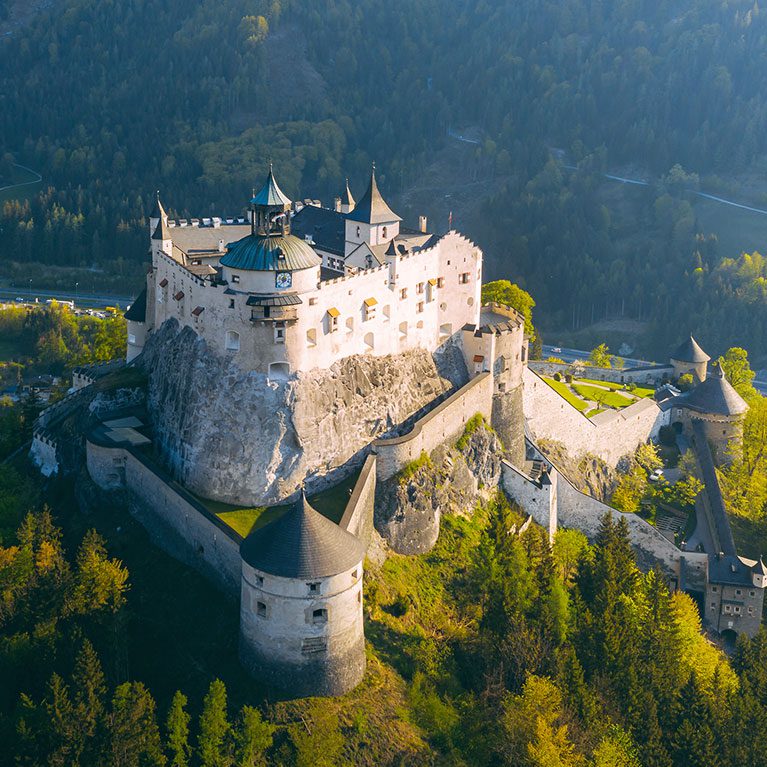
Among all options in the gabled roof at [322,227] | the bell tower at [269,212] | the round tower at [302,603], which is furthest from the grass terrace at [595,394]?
the round tower at [302,603]

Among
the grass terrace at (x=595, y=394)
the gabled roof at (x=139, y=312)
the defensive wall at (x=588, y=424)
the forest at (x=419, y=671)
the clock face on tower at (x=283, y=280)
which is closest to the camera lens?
the forest at (x=419, y=671)

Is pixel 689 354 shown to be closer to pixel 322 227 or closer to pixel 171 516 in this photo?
pixel 322 227

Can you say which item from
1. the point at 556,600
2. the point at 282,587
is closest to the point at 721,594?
the point at 556,600

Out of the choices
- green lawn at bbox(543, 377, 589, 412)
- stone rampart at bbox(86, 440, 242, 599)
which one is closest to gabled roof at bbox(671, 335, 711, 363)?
green lawn at bbox(543, 377, 589, 412)

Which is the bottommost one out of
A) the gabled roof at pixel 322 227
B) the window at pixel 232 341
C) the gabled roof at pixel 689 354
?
the gabled roof at pixel 689 354

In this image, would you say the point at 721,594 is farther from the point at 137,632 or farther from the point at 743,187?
the point at 743,187

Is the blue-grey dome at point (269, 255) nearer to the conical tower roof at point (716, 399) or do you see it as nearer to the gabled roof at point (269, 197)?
the gabled roof at point (269, 197)

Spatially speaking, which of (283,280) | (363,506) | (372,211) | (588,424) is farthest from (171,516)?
(588,424)
